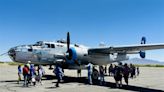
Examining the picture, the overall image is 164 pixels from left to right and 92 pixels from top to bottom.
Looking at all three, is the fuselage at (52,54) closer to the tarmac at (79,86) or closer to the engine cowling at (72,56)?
the engine cowling at (72,56)

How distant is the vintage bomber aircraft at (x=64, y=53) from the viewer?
25.3m

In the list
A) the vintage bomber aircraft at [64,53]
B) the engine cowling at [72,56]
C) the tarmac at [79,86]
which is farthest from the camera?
the vintage bomber aircraft at [64,53]

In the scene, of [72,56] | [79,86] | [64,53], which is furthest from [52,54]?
[79,86]

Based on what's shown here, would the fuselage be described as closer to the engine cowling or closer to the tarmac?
the engine cowling

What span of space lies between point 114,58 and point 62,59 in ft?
23.4

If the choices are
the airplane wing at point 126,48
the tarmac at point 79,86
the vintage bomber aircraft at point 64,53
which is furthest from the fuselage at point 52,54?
the tarmac at point 79,86

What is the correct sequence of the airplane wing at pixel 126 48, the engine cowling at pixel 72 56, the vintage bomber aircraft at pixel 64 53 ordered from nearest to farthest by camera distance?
1. the airplane wing at pixel 126 48
2. the engine cowling at pixel 72 56
3. the vintage bomber aircraft at pixel 64 53

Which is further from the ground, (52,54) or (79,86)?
(52,54)

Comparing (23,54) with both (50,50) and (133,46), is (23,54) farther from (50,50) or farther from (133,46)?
(133,46)

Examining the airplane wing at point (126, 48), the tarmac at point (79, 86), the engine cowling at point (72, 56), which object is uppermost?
the airplane wing at point (126, 48)

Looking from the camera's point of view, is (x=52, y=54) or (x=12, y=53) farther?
(x=52, y=54)

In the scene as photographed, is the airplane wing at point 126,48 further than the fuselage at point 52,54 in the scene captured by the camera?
No

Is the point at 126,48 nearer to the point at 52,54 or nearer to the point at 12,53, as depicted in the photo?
the point at 52,54

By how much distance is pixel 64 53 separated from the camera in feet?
92.3
